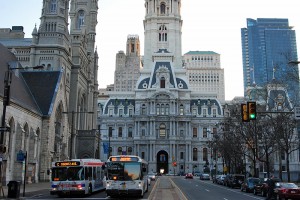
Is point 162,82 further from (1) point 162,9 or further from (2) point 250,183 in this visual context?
(2) point 250,183

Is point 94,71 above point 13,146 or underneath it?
above

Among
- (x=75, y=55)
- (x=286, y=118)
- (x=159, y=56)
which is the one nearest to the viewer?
(x=286, y=118)

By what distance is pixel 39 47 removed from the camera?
198 ft

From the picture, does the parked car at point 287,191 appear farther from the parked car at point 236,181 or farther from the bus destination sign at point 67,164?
the parked car at point 236,181

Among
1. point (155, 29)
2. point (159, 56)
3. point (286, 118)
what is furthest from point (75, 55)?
point (155, 29)

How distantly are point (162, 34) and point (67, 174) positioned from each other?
389 feet

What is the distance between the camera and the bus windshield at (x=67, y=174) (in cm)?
2777

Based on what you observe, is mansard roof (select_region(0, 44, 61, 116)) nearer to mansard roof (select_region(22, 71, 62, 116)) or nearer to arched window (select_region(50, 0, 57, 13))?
mansard roof (select_region(22, 71, 62, 116))

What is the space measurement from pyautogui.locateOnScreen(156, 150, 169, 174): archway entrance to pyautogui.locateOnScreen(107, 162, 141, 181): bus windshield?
274 feet

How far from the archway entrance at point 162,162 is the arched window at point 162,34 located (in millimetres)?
49145

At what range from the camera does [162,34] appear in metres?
142

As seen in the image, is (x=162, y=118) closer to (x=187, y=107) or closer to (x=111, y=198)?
(x=187, y=107)


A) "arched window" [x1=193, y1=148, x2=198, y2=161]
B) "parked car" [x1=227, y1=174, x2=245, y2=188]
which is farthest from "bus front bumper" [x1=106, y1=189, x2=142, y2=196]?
"arched window" [x1=193, y1=148, x2=198, y2=161]

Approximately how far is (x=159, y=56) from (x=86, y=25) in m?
42.7
